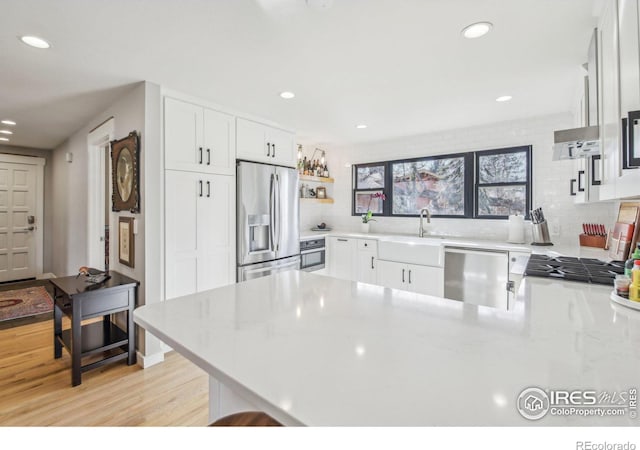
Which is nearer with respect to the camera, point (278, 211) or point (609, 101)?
point (609, 101)

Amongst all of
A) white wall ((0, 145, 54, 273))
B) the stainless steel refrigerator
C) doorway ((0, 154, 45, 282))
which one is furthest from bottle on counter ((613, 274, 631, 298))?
doorway ((0, 154, 45, 282))

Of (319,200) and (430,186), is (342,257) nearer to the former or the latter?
(319,200)

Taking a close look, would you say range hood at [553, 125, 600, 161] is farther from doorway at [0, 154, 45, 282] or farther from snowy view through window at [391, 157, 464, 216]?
doorway at [0, 154, 45, 282]

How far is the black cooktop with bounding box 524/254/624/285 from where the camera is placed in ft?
5.06

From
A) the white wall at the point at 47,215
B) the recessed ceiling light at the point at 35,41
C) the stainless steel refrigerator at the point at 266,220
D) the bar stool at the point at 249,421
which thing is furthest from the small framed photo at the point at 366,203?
the white wall at the point at 47,215

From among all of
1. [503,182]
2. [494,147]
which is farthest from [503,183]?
[494,147]

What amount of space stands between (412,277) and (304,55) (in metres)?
2.67

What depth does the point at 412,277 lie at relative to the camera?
3.63 metres

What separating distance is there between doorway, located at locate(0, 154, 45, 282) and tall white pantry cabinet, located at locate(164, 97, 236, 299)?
14.8 feet

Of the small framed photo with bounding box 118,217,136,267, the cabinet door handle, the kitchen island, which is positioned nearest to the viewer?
the kitchen island

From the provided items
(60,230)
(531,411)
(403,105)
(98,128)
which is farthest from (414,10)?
(60,230)

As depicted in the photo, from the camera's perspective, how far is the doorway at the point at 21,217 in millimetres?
5043

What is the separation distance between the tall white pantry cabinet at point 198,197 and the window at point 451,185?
2.35m

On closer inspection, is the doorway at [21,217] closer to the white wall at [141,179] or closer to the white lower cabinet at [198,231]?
the white wall at [141,179]
